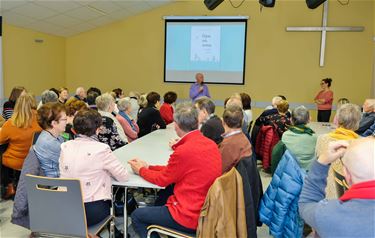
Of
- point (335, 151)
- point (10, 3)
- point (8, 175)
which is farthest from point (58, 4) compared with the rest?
point (335, 151)

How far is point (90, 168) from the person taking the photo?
7.00 feet

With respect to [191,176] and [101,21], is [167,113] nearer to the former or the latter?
[191,176]

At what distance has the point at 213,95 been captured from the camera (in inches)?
348

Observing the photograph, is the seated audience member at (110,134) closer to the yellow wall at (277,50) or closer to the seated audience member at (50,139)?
the seated audience member at (50,139)

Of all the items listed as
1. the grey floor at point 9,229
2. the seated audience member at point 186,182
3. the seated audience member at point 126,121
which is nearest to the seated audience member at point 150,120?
the seated audience member at point 126,121

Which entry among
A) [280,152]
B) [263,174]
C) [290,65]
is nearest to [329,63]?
[290,65]

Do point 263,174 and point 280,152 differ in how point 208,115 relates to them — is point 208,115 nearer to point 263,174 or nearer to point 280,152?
point 280,152

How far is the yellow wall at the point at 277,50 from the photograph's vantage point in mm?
8219

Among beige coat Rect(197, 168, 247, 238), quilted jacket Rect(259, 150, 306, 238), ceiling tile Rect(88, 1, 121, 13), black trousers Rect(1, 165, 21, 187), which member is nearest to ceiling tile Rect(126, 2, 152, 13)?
ceiling tile Rect(88, 1, 121, 13)

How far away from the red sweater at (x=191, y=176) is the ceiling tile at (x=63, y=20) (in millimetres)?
6608

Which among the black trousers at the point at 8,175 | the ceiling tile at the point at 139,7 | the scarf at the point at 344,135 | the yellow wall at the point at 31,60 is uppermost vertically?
Result: the ceiling tile at the point at 139,7

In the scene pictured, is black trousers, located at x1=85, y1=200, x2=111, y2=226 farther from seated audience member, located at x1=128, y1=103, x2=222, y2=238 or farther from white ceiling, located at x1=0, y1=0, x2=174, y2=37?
white ceiling, located at x1=0, y1=0, x2=174, y2=37

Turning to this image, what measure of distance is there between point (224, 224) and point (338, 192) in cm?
76

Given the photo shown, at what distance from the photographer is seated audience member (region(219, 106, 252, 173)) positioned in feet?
8.07
